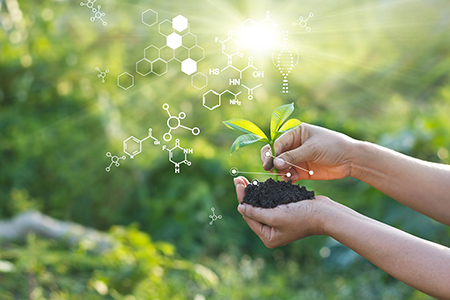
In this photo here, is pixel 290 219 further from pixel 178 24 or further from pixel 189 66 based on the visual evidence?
pixel 189 66

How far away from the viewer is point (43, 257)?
1.90m

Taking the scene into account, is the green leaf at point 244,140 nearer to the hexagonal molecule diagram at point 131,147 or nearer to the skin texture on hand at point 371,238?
the skin texture on hand at point 371,238

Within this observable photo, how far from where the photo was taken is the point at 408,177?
1257mm

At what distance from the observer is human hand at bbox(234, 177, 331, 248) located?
1086 millimetres

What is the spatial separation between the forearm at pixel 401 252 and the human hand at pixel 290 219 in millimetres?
61

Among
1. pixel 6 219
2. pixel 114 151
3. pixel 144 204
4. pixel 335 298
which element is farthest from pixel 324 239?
pixel 6 219

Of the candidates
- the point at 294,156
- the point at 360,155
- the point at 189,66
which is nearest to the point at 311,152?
the point at 294,156

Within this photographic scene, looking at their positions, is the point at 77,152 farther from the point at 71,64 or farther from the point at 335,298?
the point at 335,298

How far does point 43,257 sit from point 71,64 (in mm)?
1818

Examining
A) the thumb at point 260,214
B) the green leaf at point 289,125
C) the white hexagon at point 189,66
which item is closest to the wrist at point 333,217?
the thumb at point 260,214

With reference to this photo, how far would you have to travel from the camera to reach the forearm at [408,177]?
4.10 feet
